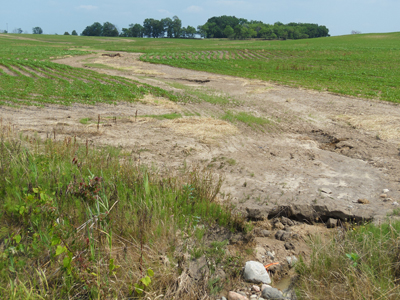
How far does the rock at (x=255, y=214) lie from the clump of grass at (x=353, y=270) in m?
1.37

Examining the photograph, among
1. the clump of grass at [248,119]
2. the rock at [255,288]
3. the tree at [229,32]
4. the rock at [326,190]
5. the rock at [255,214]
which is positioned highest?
the tree at [229,32]

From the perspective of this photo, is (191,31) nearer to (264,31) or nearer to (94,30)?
(264,31)

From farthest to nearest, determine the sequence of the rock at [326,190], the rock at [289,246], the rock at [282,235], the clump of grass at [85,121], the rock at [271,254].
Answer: the clump of grass at [85,121] → the rock at [326,190] → the rock at [282,235] → the rock at [289,246] → the rock at [271,254]

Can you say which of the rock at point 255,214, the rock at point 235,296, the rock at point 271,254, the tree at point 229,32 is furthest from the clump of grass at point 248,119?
the tree at point 229,32

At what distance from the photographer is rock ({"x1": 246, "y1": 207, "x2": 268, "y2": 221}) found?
5184 mm

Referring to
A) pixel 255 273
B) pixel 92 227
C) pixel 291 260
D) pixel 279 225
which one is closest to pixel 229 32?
pixel 279 225

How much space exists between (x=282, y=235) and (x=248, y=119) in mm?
7112

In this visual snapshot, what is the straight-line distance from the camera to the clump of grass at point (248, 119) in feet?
35.7

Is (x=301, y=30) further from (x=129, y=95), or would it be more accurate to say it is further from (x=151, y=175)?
(x=151, y=175)

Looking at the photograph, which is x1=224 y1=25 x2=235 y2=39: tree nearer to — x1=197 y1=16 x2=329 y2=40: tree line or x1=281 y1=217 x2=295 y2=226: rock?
x1=197 y1=16 x2=329 y2=40: tree line

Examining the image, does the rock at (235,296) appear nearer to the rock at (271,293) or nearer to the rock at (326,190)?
the rock at (271,293)

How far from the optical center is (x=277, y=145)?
9055 millimetres

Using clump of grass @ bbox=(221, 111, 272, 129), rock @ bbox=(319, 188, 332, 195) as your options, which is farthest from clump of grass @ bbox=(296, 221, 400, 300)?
clump of grass @ bbox=(221, 111, 272, 129)

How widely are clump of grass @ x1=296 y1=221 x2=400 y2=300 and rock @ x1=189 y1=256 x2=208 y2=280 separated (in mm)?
1102
